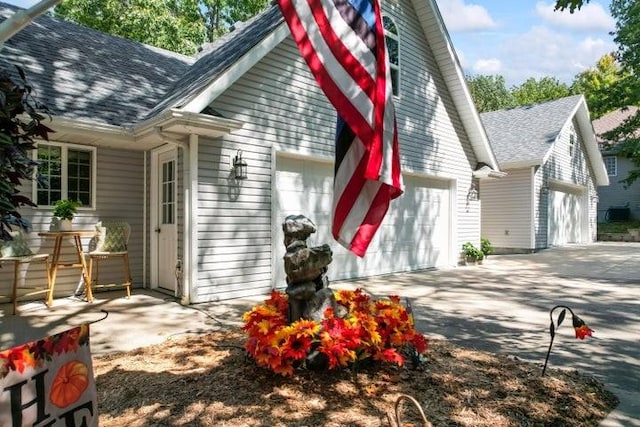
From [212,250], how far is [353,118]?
4.07 m

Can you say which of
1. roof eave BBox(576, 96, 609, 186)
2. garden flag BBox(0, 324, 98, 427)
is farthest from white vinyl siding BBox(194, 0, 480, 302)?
roof eave BBox(576, 96, 609, 186)

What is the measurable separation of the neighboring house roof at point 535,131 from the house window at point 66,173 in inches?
501

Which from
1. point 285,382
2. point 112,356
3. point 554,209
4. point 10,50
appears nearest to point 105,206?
point 10,50

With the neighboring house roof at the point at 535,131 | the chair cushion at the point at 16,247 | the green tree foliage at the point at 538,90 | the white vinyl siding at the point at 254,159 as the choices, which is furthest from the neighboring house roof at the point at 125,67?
the green tree foliage at the point at 538,90

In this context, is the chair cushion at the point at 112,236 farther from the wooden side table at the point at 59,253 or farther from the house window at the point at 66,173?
the house window at the point at 66,173

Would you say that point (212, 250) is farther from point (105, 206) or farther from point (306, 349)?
point (306, 349)

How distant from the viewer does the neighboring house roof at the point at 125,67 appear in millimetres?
6180

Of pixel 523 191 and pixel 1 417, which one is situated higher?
pixel 523 191

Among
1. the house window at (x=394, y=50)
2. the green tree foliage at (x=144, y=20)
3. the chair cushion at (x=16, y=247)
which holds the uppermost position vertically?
the green tree foliage at (x=144, y=20)

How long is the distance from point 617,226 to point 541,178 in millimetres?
10622

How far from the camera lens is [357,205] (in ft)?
9.81

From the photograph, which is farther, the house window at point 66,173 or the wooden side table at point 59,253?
the house window at point 66,173

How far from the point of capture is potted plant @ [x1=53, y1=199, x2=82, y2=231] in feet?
19.0

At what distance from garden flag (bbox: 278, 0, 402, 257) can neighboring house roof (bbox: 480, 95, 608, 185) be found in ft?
42.6
